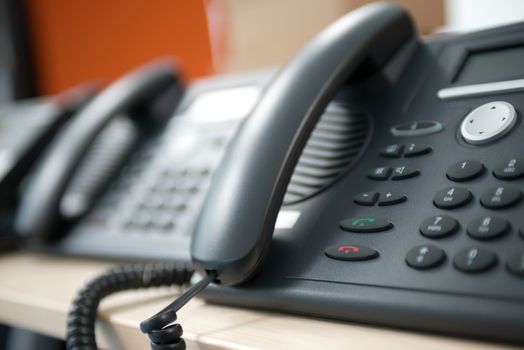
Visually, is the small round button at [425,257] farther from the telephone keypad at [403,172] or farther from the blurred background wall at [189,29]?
the blurred background wall at [189,29]

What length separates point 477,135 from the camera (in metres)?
0.28

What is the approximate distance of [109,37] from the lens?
1.40 m

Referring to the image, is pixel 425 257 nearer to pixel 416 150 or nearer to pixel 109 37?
pixel 416 150

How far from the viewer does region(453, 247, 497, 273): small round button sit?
218 millimetres

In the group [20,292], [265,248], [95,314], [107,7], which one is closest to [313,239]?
[265,248]

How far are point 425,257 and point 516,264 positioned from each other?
0.13 feet

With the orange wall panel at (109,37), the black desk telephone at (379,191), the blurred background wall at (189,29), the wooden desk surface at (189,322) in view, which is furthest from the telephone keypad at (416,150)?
the orange wall panel at (109,37)

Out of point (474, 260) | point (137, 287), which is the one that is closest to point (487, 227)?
point (474, 260)

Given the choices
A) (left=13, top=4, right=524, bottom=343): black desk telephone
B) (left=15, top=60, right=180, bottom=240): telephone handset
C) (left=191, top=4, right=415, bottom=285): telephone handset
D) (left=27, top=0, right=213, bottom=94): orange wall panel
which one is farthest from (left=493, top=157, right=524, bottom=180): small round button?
(left=27, top=0, right=213, bottom=94): orange wall panel

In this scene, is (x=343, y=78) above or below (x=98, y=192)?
above

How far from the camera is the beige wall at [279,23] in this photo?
0.53 metres

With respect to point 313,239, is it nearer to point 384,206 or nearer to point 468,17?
point 384,206

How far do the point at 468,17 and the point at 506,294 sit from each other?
36 cm

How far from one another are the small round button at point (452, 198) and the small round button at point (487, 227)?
1 cm
